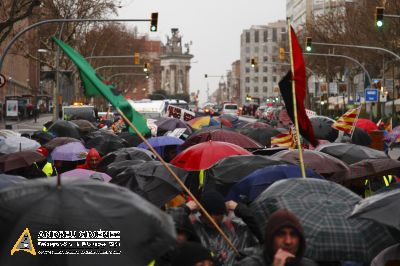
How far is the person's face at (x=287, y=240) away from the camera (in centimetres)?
579

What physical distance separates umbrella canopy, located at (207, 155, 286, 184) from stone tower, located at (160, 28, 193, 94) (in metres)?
157

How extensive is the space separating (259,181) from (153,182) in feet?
3.27

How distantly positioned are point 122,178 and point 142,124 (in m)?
1.83

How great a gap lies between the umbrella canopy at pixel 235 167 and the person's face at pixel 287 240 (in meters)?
4.55

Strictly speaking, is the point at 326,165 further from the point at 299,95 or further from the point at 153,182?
the point at 299,95

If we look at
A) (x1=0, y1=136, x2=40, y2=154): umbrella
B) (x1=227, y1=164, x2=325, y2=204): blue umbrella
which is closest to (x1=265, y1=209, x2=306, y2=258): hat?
(x1=227, y1=164, x2=325, y2=204): blue umbrella

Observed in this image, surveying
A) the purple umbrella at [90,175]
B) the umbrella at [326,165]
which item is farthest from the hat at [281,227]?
the umbrella at [326,165]

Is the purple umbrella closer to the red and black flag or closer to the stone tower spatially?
the red and black flag

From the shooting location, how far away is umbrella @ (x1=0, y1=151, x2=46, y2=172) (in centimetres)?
1245

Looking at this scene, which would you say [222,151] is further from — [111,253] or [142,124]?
[111,253]

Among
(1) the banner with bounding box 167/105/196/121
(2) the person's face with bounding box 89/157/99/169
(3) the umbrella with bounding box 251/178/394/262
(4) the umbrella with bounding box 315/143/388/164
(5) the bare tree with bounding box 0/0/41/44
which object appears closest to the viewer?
(3) the umbrella with bounding box 251/178/394/262

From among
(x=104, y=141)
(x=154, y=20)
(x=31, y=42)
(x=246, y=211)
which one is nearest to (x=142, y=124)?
(x=246, y=211)

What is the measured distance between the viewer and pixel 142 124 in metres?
8.16

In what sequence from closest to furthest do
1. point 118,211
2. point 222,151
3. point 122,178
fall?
1. point 118,211
2. point 122,178
3. point 222,151
